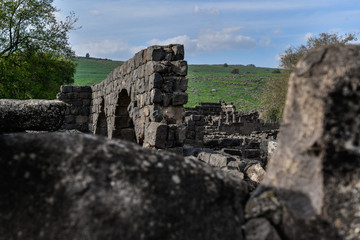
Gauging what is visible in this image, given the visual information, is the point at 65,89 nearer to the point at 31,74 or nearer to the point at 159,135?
the point at 31,74

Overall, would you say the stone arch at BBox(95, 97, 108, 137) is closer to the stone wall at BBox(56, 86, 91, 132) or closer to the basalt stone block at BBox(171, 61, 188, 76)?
the stone wall at BBox(56, 86, 91, 132)

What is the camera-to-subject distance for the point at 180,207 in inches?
68.1

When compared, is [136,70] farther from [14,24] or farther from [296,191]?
Result: [14,24]

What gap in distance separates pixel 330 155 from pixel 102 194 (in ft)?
3.70

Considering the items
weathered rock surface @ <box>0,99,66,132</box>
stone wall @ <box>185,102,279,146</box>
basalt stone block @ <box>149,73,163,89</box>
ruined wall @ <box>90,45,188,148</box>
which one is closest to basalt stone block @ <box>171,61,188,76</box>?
ruined wall @ <box>90,45,188,148</box>

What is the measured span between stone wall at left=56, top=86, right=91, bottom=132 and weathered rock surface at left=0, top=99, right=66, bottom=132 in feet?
48.5

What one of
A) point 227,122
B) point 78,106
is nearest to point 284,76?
point 227,122

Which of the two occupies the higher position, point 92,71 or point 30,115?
point 92,71

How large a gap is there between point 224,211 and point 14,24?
23389 millimetres

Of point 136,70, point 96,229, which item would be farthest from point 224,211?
point 136,70

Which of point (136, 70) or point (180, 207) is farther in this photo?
point (136, 70)

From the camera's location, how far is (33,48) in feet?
72.2

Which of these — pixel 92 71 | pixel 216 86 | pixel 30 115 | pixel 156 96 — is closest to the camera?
pixel 30 115

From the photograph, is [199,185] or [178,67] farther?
[178,67]
